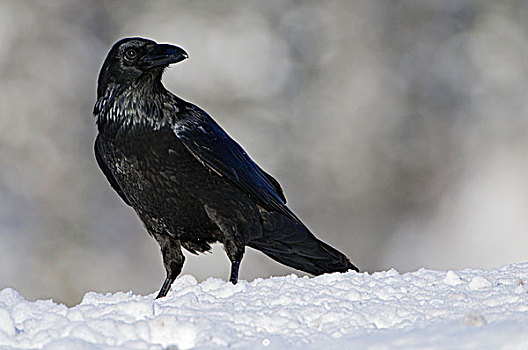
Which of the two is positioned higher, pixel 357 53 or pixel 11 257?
pixel 357 53

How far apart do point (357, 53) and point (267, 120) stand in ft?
7.81

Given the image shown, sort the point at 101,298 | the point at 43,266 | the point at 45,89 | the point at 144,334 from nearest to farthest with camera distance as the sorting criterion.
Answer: the point at 144,334, the point at 101,298, the point at 43,266, the point at 45,89

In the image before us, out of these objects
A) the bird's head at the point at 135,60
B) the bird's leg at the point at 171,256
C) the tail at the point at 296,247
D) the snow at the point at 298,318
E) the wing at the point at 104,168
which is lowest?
the snow at the point at 298,318

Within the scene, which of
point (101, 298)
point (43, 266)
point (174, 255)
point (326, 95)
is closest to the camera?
point (101, 298)

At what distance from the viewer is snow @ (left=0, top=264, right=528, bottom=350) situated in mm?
2547

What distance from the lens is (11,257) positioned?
12906mm

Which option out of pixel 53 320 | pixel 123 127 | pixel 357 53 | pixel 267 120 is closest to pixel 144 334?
pixel 53 320

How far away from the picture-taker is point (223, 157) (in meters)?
4.48

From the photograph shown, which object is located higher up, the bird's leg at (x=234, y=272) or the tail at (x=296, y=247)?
the tail at (x=296, y=247)

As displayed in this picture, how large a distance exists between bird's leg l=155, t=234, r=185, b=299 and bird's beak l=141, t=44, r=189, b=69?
2.86 ft

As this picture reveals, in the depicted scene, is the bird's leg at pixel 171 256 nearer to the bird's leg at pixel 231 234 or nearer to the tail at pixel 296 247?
the bird's leg at pixel 231 234

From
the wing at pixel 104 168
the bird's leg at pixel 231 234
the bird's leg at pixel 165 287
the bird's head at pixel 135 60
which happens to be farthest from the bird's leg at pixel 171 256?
the bird's head at pixel 135 60

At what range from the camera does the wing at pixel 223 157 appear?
14.2ft

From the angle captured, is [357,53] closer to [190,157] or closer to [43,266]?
[43,266]
